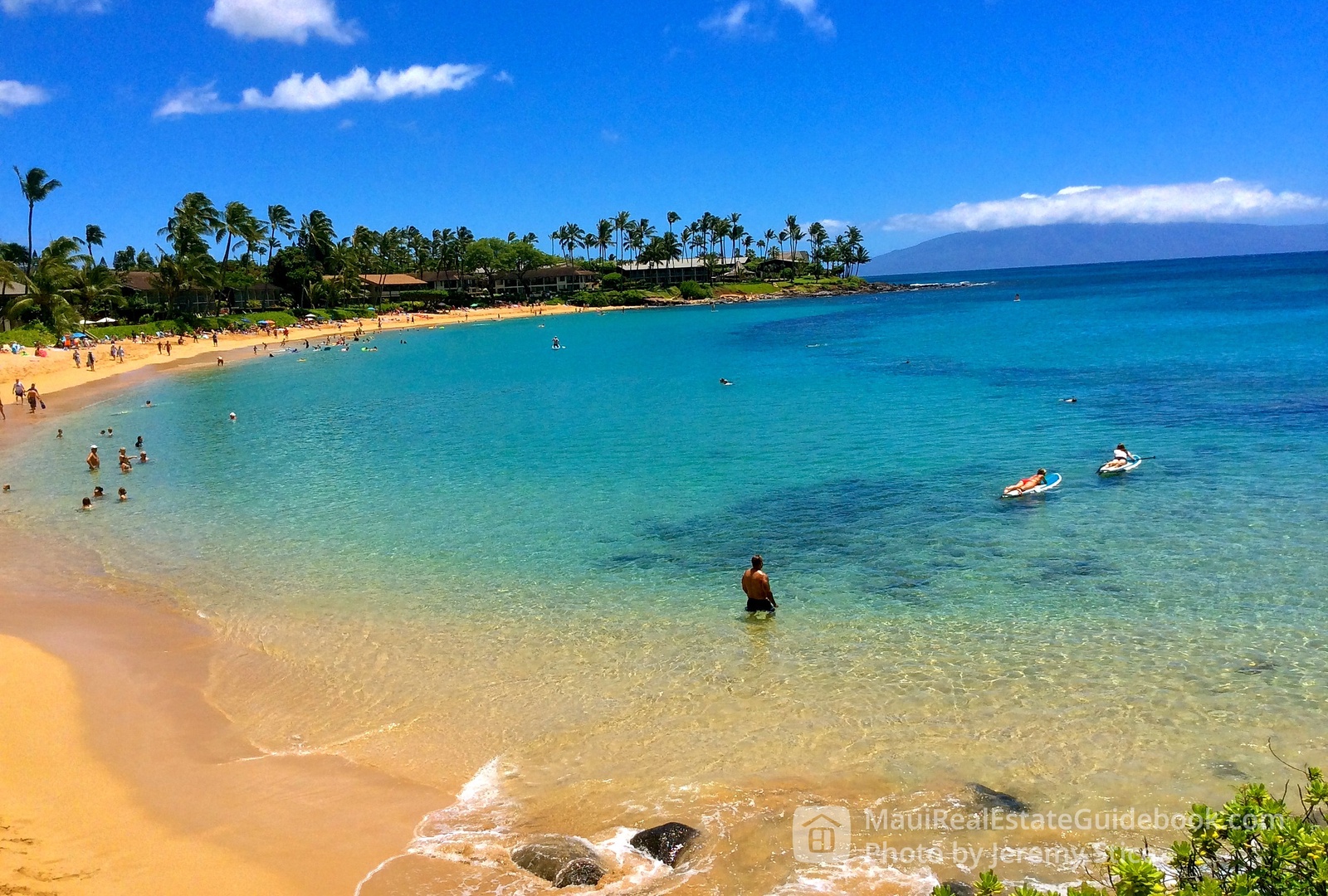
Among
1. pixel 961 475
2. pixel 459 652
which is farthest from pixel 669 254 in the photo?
pixel 459 652

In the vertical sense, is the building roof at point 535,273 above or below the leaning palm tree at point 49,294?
above

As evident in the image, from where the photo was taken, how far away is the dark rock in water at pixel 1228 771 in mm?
9469

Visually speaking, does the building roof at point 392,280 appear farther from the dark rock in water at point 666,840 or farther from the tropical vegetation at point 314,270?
the dark rock in water at point 666,840

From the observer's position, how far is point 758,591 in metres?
14.7

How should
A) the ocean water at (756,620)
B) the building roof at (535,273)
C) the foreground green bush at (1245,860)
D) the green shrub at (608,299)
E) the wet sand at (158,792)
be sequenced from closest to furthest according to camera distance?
1. the foreground green bush at (1245,860)
2. the wet sand at (158,792)
3. the ocean water at (756,620)
4. the green shrub at (608,299)
5. the building roof at (535,273)

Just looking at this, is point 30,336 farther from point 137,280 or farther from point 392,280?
point 392,280

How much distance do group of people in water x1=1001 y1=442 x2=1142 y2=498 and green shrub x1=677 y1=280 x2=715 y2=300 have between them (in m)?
137

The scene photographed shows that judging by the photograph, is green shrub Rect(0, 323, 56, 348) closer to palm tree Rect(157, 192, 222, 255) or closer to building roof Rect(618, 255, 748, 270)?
palm tree Rect(157, 192, 222, 255)

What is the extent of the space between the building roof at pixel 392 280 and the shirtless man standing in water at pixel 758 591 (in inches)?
5000

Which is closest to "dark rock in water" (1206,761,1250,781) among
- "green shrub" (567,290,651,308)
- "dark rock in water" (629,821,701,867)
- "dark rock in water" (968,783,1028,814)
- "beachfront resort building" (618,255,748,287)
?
"dark rock in water" (968,783,1028,814)

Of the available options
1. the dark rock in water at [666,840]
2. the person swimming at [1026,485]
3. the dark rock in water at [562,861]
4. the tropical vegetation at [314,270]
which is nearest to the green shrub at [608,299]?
the tropical vegetation at [314,270]

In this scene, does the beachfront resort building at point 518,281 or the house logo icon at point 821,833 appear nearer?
the house logo icon at point 821,833

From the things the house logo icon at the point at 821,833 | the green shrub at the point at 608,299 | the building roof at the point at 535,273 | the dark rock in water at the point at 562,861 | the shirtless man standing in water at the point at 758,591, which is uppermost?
the building roof at the point at 535,273

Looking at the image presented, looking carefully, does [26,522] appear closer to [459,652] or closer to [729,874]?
[459,652]
